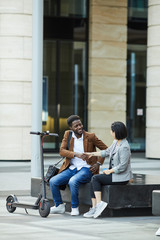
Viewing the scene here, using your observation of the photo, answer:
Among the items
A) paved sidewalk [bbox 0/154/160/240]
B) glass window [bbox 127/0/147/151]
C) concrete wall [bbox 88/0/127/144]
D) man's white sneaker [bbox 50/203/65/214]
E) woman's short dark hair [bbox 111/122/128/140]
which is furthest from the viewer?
glass window [bbox 127/0/147/151]

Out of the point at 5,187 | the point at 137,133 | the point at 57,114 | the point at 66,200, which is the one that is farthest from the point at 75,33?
the point at 66,200

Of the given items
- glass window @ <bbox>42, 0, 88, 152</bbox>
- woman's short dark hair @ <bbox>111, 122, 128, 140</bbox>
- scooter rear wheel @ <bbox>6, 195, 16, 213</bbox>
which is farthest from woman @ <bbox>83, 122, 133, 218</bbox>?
glass window @ <bbox>42, 0, 88, 152</bbox>

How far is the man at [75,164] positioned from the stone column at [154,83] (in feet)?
39.1

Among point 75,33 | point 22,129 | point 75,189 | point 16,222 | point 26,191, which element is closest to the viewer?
point 16,222

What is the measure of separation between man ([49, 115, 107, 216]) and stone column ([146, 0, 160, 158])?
1191 cm

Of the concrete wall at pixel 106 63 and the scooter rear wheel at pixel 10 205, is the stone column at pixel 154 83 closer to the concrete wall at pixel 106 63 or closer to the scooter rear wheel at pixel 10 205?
the concrete wall at pixel 106 63

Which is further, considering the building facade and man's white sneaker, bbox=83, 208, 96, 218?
the building facade

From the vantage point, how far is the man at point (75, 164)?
9648mm

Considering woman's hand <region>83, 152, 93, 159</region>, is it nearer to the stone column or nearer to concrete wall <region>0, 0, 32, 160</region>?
concrete wall <region>0, 0, 32, 160</region>

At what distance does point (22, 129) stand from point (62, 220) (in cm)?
1131

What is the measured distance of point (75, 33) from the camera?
2441 cm

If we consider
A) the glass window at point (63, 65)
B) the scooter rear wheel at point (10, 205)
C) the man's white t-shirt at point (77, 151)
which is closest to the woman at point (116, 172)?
the man's white t-shirt at point (77, 151)

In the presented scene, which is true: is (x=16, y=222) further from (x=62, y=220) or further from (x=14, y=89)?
(x=14, y=89)

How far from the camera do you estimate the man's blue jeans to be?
9.61 meters
